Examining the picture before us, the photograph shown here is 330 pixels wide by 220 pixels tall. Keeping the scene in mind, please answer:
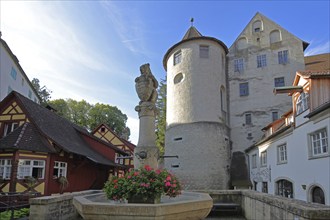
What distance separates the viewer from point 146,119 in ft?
26.4

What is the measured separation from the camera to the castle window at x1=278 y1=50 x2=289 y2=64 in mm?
27697

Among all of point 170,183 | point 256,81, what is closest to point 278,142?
point 256,81

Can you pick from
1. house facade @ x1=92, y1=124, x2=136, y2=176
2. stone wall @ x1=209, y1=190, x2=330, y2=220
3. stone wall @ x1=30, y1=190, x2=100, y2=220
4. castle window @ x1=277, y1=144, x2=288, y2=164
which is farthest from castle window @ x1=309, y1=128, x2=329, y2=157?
house facade @ x1=92, y1=124, x2=136, y2=176

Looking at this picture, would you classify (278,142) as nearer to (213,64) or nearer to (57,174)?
(213,64)

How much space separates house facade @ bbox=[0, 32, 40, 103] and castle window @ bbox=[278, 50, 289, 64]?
28023mm

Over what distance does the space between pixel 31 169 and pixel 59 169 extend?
221 centimetres

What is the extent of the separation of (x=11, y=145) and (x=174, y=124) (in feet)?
47.2

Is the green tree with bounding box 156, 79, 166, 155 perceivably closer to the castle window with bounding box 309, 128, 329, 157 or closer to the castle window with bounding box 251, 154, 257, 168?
the castle window with bounding box 251, 154, 257, 168

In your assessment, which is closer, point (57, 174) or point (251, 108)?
point (57, 174)

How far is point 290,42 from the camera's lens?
28141mm

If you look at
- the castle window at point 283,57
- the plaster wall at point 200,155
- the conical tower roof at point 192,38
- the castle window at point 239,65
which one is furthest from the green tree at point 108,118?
the castle window at point 283,57

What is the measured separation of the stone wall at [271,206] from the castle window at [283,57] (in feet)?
71.1

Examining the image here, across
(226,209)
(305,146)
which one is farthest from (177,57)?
(226,209)

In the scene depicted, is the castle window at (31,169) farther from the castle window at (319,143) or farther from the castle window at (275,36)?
the castle window at (275,36)
